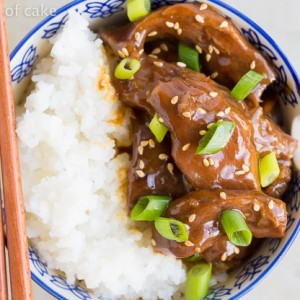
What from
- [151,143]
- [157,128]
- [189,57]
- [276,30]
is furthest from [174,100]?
[276,30]


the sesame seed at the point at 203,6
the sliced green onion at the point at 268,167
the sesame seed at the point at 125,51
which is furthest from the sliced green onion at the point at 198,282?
the sesame seed at the point at 203,6

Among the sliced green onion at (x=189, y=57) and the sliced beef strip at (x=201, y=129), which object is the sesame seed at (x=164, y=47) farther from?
the sliced beef strip at (x=201, y=129)

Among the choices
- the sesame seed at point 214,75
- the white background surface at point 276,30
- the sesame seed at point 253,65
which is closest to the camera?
the sesame seed at point 253,65

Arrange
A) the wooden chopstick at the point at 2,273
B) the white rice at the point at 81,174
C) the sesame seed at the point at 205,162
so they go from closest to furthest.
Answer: the wooden chopstick at the point at 2,273, the sesame seed at the point at 205,162, the white rice at the point at 81,174

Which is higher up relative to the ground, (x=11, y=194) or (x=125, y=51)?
(x=125, y=51)

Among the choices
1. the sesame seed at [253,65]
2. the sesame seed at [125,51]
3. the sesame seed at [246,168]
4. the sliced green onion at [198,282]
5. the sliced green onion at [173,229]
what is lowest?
the sliced green onion at [198,282]

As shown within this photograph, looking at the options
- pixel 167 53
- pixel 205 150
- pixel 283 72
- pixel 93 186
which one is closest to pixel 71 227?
pixel 93 186

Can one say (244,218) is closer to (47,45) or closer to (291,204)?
(291,204)

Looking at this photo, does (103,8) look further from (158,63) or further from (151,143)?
(151,143)
